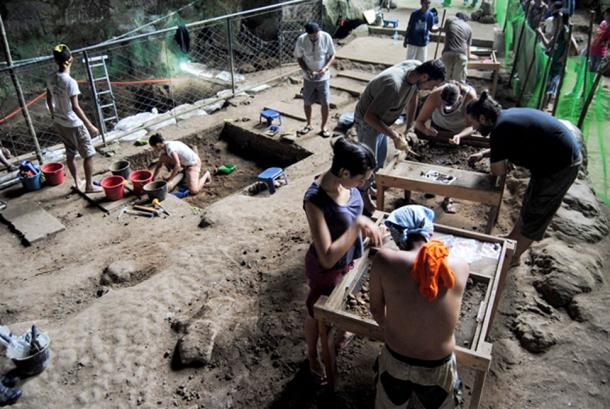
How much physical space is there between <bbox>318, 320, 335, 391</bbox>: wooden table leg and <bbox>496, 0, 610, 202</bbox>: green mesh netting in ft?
14.6

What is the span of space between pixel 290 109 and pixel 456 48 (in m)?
3.11

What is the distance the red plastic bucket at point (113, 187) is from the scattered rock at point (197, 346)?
10.7 ft

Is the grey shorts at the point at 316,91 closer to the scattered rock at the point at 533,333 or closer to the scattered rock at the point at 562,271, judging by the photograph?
the scattered rock at the point at 562,271

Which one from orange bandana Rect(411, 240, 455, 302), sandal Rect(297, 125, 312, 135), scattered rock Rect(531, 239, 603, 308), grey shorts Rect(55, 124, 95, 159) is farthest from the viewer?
sandal Rect(297, 125, 312, 135)

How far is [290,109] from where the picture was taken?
8.95 meters

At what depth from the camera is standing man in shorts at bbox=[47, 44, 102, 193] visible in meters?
5.77

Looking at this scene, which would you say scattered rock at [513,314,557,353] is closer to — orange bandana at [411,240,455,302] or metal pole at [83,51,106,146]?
orange bandana at [411,240,455,302]

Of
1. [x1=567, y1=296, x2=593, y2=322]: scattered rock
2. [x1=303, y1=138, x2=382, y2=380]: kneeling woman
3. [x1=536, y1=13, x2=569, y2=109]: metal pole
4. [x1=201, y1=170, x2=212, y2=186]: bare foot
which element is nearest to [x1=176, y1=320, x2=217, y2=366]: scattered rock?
[x1=303, y1=138, x2=382, y2=380]: kneeling woman

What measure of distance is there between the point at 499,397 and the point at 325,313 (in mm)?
1556

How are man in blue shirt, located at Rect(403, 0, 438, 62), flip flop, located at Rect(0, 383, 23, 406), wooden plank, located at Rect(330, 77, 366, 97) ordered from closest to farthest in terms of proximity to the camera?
1. flip flop, located at Rect(0, 383, 23, 406)
2. man in blue shirt, located at Rect(403, 0, 438, 62)
3. wooden plank, located at Rect(330, 77, 366, 97)

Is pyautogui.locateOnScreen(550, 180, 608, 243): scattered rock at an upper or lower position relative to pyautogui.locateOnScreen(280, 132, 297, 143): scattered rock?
upper

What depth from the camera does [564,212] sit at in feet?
16.8

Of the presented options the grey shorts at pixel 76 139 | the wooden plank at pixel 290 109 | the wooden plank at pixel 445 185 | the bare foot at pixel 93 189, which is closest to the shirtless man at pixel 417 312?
the wooden plank at pixel 445 185

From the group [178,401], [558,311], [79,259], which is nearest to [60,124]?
[79,259]
